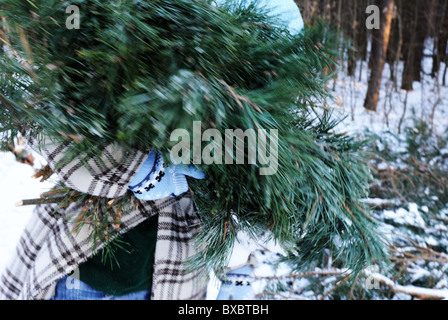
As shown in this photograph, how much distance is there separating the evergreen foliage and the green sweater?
0.98 ft

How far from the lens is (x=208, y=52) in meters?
0.58

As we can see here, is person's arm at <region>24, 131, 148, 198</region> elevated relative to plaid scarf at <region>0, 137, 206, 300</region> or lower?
elevated

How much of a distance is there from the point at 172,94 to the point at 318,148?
0.34 m

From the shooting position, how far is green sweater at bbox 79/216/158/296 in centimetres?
91

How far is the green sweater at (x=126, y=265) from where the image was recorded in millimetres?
912

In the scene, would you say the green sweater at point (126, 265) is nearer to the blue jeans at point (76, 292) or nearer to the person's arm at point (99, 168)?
the blue jeans at point (76, 292)

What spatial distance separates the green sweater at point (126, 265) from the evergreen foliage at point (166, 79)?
30 cm

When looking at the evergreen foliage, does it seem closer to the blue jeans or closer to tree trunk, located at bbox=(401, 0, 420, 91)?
the blue jeans


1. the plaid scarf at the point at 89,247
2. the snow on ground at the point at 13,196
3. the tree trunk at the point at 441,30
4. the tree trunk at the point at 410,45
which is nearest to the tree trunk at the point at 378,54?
the tree trunk at the point at 410,45

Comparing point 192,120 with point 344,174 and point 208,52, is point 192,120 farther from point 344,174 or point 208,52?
point 344,174

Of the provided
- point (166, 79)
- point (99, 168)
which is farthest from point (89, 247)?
point (166, 79)

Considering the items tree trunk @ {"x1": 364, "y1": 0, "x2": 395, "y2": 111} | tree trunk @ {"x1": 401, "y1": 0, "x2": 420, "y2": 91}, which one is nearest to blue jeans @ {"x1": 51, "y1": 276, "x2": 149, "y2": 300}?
tree trunk @ {"x1": 364, "y1": 0, "x2": 395, "y2": 111}

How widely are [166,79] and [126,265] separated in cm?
54
